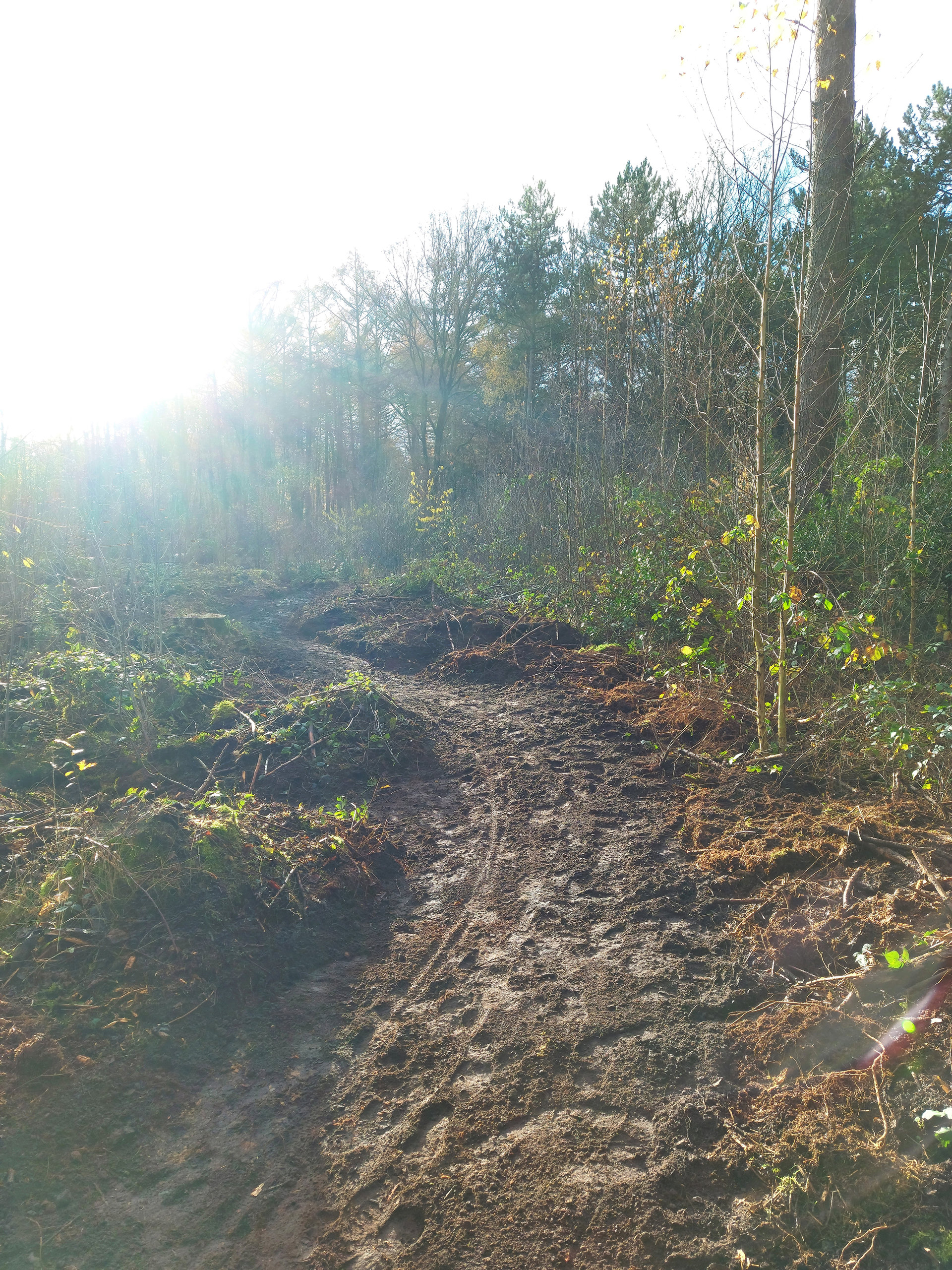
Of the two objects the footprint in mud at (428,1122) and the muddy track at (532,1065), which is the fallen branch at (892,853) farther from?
the footprint in mud at (428,1122)

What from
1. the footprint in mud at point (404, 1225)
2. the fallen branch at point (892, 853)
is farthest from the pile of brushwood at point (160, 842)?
the fallen branch at point (892, 853)

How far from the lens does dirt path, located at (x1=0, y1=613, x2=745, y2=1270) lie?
7.21 ft

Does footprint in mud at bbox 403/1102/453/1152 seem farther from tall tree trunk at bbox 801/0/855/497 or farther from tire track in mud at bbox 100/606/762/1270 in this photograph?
tall tree trunk at bbox 801/0/855/497

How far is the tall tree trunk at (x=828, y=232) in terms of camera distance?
460 centimetres

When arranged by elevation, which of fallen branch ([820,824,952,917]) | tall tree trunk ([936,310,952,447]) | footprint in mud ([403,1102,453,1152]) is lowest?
footprint in mud ([403,1102,453,1152])

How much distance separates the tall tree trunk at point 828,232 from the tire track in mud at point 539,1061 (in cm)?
318

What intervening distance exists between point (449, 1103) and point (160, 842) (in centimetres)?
218

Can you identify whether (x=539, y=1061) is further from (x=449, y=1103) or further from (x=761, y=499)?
(x=761, y=499)

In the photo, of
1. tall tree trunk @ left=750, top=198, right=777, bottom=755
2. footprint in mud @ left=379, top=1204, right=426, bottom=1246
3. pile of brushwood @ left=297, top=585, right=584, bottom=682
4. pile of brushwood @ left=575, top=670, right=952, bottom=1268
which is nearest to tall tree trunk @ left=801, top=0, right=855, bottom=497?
tall tree trunk @ left=750, top=198, right=777, bottom=755

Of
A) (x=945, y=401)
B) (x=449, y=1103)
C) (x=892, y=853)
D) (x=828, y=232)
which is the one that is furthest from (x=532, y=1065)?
(x=945, y=401)

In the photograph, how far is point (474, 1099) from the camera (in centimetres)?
270

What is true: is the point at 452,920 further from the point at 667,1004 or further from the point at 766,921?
the point at 766,921

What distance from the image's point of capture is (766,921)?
11.3 ft

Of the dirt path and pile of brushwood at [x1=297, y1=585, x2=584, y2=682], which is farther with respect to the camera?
pile of brushwood at [x1=297, y1=585, x2=584, y2=682]
